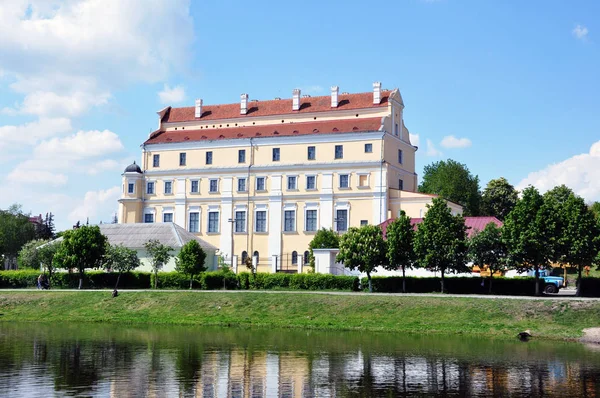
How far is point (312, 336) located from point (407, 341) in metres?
4.59

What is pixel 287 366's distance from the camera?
80.0 feet

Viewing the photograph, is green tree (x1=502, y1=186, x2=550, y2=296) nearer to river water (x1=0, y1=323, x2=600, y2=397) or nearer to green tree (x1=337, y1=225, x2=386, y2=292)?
green tree (x1=337, y1=225, x2=386, y2=292)

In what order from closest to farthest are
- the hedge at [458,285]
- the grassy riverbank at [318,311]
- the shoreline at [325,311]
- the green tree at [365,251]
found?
1. the shoreline at [325,311]
2. the grassy riverbank at [318,311]
3. the hedge at [458,285]
4. the green tree at [365,251]

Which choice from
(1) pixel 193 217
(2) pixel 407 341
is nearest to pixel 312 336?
(2) pixel 407 341

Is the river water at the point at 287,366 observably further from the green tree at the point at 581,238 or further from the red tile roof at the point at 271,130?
the red tile roof at the point at 271,130

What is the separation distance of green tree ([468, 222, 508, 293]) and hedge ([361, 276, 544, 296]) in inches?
48.3

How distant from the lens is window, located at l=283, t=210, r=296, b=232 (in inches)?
3287

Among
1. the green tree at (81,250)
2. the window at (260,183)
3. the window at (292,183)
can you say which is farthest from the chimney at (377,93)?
the green tree at (81,250)

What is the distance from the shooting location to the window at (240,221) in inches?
3376

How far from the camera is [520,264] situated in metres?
49.1

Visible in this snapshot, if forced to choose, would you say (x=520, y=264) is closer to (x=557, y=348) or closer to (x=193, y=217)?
(x=557, y=348)

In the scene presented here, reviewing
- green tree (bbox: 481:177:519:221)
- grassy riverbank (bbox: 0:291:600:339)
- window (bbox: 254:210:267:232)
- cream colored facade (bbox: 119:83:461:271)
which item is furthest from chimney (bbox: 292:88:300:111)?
grassy riverbank (bbox: 0:291:600:339)

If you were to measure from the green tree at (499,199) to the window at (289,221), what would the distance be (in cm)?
2915

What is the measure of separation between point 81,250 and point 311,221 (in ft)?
101
